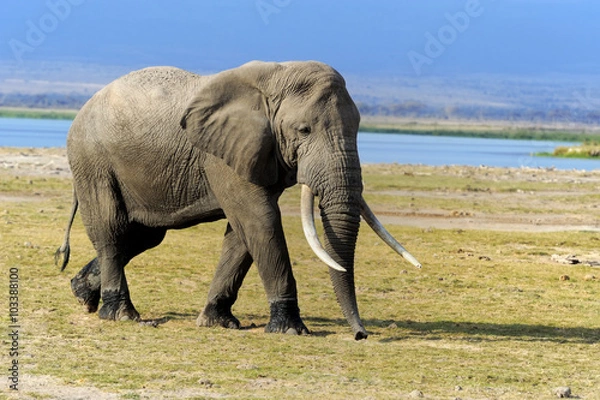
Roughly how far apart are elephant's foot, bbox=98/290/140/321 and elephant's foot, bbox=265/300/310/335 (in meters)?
1.51

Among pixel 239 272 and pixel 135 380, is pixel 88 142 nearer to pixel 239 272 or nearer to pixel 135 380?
pixel 239 272

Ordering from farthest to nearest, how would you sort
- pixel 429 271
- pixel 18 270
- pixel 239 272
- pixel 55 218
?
pixel 55 218, pixel 429 271, pixel 18 270, pixel 239 272

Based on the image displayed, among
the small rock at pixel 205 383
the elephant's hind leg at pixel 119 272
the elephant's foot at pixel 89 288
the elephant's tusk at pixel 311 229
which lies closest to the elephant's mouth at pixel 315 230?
the elephant's tusk at pixel 311 229

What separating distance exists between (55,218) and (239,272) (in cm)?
948

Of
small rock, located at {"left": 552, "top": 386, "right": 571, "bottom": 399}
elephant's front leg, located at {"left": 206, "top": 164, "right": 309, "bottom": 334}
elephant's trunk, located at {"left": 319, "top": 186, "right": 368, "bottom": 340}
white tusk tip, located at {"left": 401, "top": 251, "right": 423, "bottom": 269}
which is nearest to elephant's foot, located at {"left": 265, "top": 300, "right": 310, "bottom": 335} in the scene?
elephant's front leg, located at {"left": 206, "top": 164, "right": 309, "bottom": 334}

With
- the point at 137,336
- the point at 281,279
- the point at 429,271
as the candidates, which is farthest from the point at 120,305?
the point at 429,271

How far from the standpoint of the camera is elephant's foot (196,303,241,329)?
10.7 meters

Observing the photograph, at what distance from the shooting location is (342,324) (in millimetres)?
11125

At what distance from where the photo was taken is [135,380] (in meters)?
8.09

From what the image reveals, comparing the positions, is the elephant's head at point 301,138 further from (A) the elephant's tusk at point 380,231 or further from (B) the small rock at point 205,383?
(B) the small rock at point 205,383

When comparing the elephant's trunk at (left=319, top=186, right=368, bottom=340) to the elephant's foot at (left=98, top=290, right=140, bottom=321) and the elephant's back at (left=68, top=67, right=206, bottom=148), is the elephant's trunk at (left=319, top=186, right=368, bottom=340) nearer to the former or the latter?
the elephant's back at (left=68, top=67, right=206, bottom=148)

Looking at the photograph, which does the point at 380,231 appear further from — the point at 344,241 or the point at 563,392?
the point at 563,392

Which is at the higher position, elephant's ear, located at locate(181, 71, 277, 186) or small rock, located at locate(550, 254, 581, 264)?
elephant's ear, located at locate(181, 71, 277, 186)

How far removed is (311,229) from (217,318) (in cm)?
153
